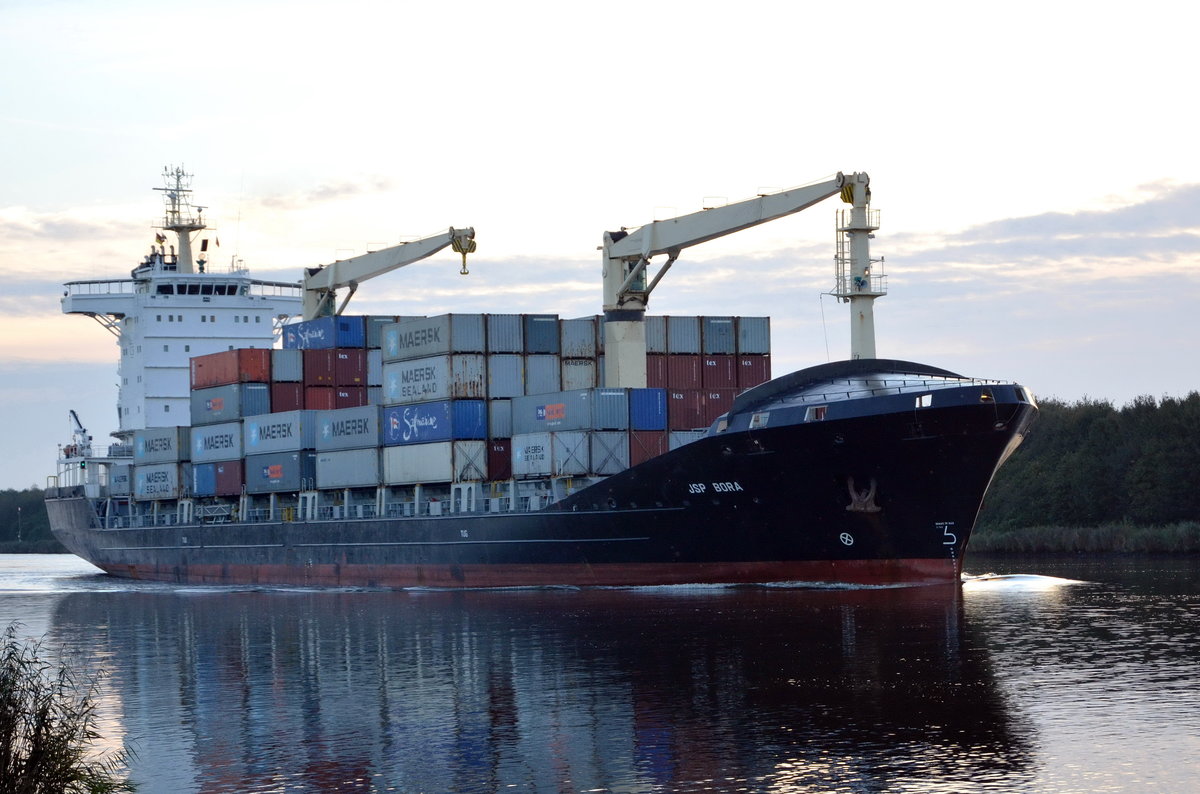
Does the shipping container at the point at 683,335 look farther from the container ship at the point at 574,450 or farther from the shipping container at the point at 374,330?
the shipping container at the point at 374,330

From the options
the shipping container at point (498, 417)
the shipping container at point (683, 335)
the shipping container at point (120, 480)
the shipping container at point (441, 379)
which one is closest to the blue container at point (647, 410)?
the shipping container at point (683, 335)

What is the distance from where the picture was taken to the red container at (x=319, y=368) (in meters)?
53.7

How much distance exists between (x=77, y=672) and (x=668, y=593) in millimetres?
16611

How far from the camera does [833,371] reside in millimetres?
38188

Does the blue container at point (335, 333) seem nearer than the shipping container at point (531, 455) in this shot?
No

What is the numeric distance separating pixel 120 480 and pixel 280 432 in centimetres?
1802

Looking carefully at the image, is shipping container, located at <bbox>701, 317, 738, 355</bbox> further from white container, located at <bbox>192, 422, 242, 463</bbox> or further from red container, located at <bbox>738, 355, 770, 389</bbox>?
white container, located at <bbox>192, 422, 242, 463</bbox>

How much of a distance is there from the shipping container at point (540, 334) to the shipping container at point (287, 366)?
39.1 feet

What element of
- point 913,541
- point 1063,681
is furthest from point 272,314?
point 1063,681

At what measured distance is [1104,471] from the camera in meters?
73.4

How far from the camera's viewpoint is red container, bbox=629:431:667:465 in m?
A: 42.2

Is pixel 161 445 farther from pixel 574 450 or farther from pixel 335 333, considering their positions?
pixel 574 450

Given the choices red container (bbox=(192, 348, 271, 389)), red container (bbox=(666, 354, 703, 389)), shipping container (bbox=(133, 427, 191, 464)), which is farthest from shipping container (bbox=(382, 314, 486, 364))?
shipping container (bbox=(133, 427, 191, 464))

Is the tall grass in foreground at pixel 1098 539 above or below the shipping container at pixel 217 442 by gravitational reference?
below
